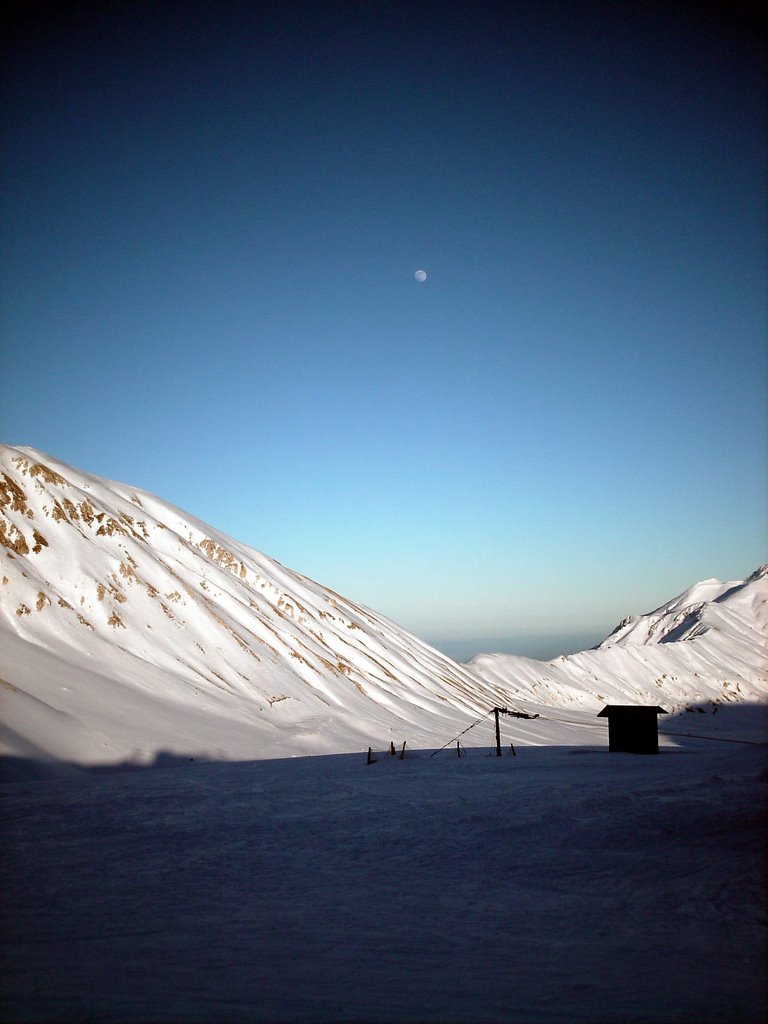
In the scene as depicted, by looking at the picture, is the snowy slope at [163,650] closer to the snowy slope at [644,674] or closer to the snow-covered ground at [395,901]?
the snow-covered ground at [395,901]

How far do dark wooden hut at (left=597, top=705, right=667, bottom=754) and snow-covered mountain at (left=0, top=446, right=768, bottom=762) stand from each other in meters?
19.4

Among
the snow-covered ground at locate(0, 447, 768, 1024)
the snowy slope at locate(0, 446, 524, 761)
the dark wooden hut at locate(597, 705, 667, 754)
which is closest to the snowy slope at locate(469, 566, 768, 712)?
the snowy slope at locate(0, 446, 524, 761)

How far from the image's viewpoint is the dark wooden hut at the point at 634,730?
27.9m

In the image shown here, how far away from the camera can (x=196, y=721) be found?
130ft

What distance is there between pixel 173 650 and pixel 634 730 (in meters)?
37.8

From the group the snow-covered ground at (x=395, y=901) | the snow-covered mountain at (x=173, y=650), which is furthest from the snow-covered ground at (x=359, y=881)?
the snow-covered mountain at (x=173, y=650)

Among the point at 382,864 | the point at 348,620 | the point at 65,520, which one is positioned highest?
the point at 65,520

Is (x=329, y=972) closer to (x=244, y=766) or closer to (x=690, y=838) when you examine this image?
(x=690, y=838)

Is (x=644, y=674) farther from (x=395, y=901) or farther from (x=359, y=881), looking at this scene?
(x=395, y=901)

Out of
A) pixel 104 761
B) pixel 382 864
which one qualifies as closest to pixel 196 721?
pixel 104 761

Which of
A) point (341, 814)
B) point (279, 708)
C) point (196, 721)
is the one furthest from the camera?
point (279, 708)

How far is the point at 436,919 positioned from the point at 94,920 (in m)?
5.08

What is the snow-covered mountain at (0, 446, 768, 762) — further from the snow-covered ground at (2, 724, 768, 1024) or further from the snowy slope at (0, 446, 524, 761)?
the snow-covered ground at (2, 724, 768, 1024)

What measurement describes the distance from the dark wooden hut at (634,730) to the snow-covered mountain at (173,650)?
19.4 meters
